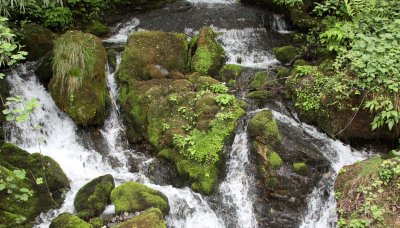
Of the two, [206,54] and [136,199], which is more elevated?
[206,54]

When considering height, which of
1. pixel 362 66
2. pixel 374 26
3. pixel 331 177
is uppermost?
pixel 374 26

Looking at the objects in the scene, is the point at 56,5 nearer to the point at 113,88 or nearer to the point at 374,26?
the point at 113,88

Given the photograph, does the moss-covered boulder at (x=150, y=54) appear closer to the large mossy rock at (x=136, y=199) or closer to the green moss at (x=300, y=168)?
the large mossy rock at (x=136, y=199)

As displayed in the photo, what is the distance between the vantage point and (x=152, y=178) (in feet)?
25.2

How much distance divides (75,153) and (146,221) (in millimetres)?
3238

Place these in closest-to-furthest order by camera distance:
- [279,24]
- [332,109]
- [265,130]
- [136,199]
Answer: [136,199]
[265,130]
[332,109]
[279,24]

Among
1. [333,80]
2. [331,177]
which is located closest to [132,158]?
[331,177]

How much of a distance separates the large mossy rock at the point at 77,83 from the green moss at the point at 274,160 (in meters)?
4.06

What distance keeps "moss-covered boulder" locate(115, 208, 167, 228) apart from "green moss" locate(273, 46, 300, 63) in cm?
629

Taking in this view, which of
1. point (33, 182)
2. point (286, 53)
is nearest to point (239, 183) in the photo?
point (33, 182)

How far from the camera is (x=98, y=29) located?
39.7ft

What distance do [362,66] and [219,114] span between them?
10.0 feet

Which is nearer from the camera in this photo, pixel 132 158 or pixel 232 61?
pixel 132 158

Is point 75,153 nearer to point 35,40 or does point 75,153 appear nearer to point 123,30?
point 35,40
